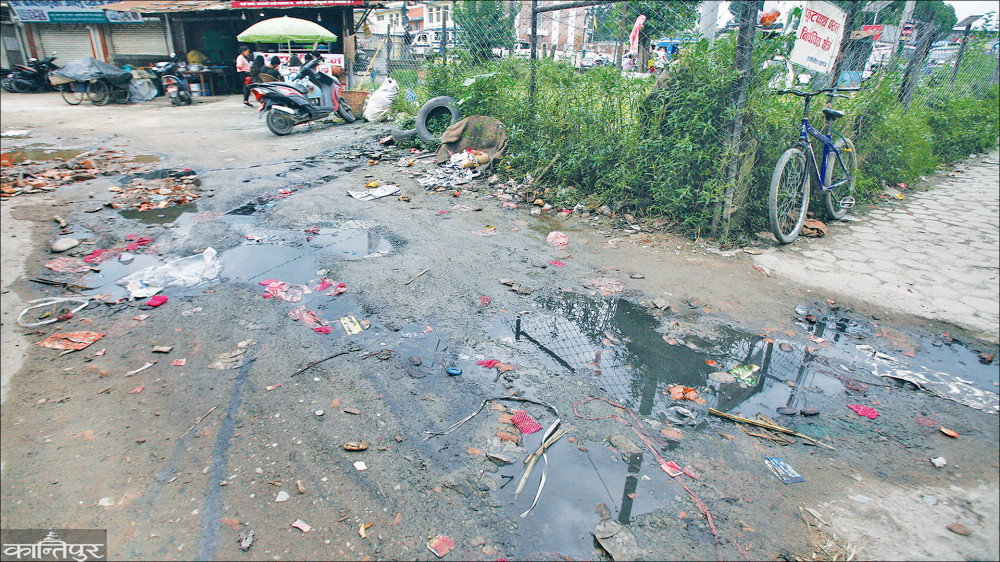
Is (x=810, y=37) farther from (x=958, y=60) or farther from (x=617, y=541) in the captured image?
(x=617, y=541)

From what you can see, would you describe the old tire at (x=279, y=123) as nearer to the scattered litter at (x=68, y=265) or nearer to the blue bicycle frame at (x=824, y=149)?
the scattered litter at (x=68, y=265)

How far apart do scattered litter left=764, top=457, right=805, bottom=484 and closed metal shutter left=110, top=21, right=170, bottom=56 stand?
22466 mm

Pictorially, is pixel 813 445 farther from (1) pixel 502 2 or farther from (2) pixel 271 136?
(2) pixel 271 136

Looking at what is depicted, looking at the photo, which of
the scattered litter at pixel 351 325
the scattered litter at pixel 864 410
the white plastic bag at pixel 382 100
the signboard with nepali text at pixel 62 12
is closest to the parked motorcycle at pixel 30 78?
the signboard with nepali text at pixel 62 12

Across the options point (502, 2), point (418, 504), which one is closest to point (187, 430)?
point (418, 504)

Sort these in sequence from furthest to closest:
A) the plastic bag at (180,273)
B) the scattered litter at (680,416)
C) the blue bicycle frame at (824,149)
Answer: the blue bicycle frame at (824,149), the plastic bag at (180,273), the scattered litter at (680,416)

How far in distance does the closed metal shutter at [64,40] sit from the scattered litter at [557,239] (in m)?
21.3

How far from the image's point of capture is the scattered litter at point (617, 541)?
1726 mm

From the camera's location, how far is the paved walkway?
5.05 ft

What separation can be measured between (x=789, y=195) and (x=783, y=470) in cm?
303

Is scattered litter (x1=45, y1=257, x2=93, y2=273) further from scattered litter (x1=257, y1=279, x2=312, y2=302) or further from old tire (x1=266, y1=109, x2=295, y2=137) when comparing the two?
old tire (x1=266, y1=109, x2=295, y2=137)

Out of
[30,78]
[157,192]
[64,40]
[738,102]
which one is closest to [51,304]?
[157,192]

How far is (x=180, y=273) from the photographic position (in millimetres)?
3756

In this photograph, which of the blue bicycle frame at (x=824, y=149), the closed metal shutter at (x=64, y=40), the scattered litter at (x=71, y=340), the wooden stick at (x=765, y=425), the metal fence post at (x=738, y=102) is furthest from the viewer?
the closed metal shutter at (x=64, y=40)
